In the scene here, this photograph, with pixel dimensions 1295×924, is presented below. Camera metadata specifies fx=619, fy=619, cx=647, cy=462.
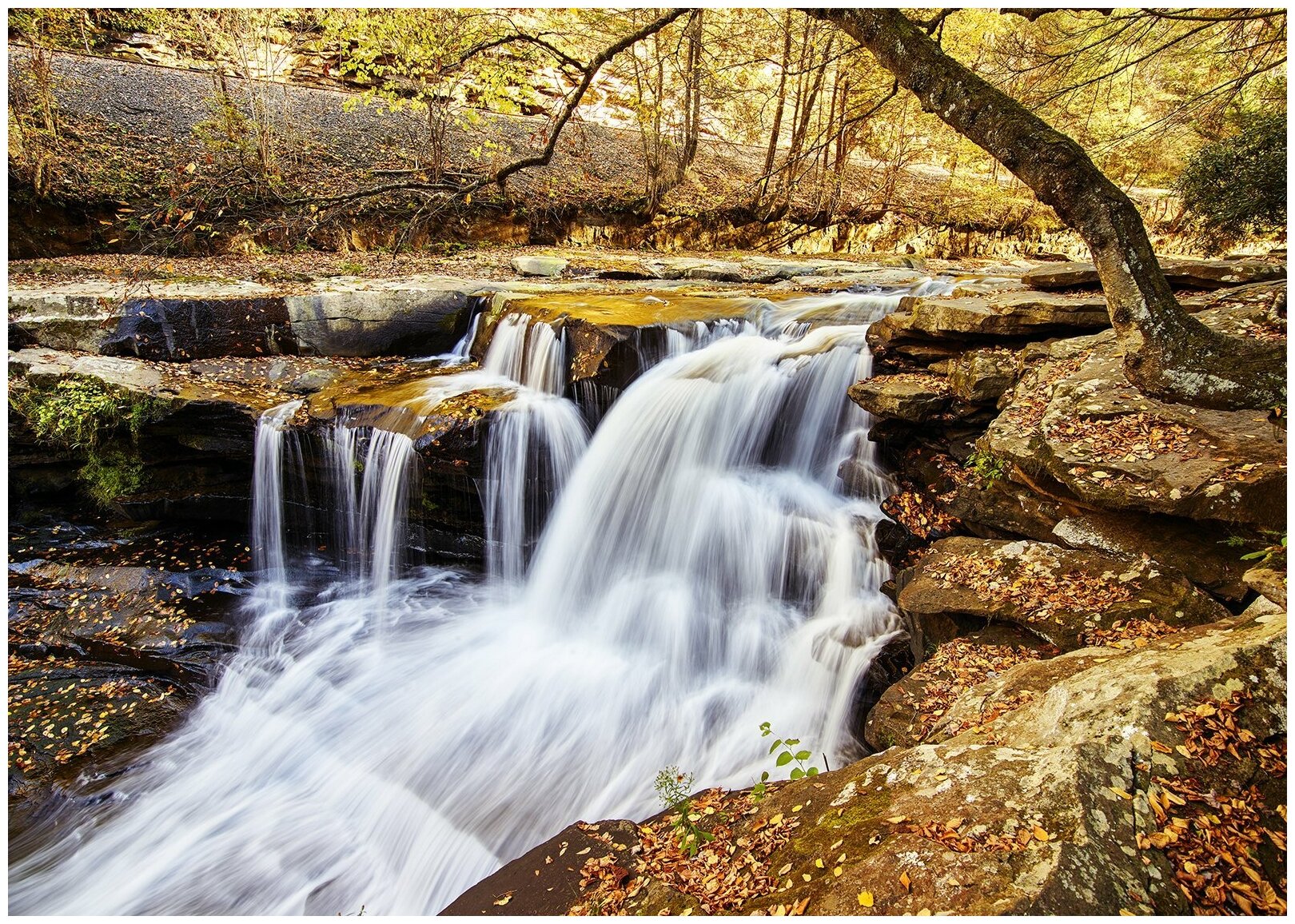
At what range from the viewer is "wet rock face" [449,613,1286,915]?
197cm

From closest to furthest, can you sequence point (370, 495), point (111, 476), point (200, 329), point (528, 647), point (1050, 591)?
point (1050, 591) < point (528, 647) < point (370, 495) < point (111, 476) < point (200, 329)

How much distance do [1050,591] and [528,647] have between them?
4475 millimetres

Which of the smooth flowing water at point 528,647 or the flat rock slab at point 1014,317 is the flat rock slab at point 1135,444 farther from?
the smooth flowing water at point 528,647

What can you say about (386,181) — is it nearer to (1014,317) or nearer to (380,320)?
(380,320)

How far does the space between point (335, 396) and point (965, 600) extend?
6.99 meters

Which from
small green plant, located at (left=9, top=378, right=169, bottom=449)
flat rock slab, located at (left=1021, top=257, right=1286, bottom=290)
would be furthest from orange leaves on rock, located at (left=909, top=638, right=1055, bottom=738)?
small green plant, located at (left=9, top=378, right=169, bottom=449)

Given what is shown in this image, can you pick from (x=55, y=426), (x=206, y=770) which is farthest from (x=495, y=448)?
(x=55, y=426)

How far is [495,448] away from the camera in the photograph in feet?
23.1

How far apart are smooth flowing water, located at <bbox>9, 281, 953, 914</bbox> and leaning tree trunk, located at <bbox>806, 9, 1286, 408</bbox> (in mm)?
2730

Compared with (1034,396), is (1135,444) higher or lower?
lower

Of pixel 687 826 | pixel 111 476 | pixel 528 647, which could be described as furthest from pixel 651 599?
pixel 111 476

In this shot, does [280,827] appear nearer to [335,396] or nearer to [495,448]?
[495,448]

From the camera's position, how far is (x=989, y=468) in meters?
4.87

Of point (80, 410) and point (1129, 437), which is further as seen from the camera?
point (80, 410)
